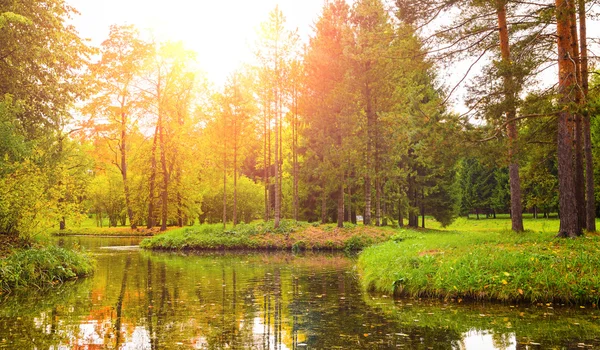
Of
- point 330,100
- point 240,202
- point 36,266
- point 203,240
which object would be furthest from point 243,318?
point 240,202

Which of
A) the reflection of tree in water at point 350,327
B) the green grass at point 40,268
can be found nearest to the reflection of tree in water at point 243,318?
the reflection of tree in water at point 350,327

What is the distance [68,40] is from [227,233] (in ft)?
45.3

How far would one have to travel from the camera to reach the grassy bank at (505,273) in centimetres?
977

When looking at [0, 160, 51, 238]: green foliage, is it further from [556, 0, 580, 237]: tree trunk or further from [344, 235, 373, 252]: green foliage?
[556, 0, 580, 237]: tree trunk

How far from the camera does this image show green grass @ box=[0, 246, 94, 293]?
1314cm

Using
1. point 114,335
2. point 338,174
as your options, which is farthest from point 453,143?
point 338,174

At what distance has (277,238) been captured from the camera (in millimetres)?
26781

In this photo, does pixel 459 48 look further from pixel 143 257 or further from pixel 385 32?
pixel 143 257

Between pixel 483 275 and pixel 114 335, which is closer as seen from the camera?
pixel 114 335

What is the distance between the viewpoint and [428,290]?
36.4 feet

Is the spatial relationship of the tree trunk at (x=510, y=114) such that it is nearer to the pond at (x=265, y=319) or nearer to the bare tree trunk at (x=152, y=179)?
the pond at (x=265, y=319)

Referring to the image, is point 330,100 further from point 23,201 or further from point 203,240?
point 23,201

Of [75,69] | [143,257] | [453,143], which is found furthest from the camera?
[143,257]

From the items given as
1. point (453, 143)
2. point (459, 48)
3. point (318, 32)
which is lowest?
point (453, 143)
